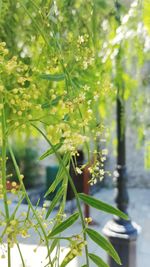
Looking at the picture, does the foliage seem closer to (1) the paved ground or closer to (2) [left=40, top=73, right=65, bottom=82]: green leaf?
(2) [left=40, top=73, right=65, bottom=82]: green leaf

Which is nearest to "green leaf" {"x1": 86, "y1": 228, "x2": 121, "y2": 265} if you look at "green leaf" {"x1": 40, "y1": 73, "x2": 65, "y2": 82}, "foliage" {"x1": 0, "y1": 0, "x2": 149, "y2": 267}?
"foliage" {"x1": 0, "y1": 0, "x2": 149, "y2": 267}

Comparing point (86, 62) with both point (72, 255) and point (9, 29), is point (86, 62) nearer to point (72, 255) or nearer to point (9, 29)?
point (72, 255)

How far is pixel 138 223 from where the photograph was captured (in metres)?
3.20

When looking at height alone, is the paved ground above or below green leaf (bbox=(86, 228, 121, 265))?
below

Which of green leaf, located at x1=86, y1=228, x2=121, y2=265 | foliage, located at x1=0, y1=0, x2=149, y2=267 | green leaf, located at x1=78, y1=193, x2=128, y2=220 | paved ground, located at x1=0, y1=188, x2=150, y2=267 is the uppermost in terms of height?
foliage, located at x1=0, y1=0, x2=149, y2=267

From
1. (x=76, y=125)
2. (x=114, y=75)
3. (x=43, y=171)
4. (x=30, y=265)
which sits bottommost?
(x=30, y=265)

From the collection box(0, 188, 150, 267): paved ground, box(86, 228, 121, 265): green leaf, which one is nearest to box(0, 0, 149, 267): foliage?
box(86, 228, 121, 265): green leaf

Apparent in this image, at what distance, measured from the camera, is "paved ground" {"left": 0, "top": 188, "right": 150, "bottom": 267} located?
7.32ft

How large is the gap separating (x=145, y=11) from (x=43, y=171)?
11.6 ft

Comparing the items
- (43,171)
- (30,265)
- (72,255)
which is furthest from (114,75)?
(43,171)

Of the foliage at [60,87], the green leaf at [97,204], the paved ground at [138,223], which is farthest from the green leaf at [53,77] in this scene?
the paved ground at [138,223]

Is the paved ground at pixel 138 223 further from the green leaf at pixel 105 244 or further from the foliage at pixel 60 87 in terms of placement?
the green leaf at pixel 105 244

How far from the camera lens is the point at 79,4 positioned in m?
0.72

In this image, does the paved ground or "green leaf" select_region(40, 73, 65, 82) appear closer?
"green leaf" select_region(40, 73, 65, 82)
